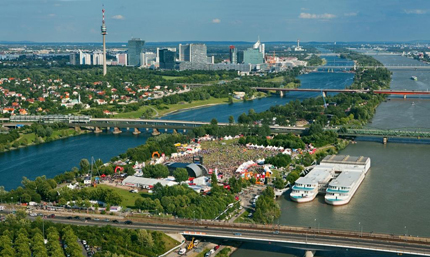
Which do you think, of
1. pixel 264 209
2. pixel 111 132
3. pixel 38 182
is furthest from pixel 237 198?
pixel 111 132

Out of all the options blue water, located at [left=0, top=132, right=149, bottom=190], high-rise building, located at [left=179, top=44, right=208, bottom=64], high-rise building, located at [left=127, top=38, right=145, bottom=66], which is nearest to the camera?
blue water, located at [left=0, top=132, right=149, bottom=190]

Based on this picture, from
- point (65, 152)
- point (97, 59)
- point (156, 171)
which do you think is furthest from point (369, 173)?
point (97, 59)

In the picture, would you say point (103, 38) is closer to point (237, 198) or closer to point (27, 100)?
point (27, 100)

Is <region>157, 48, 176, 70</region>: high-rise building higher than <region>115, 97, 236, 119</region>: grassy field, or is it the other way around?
<region>157, 48, 176, 70</region>: high-rise building

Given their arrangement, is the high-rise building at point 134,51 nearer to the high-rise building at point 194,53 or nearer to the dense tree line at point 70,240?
the high-rise building at point 194,53

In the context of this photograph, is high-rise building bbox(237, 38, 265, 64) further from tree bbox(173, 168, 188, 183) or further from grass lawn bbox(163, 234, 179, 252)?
grass lawn bbox(163, 234, 179, 252)

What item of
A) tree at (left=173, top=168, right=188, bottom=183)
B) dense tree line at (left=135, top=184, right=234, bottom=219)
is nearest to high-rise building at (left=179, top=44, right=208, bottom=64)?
tree at (left=173, top=168, right=188, bottom=183)
